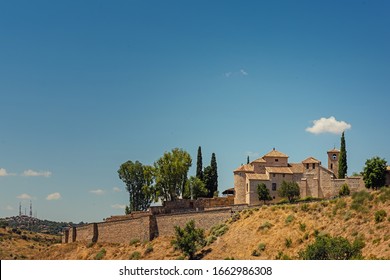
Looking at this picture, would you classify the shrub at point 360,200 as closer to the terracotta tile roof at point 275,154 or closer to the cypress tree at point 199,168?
the terracotta tile roof at point 275,154

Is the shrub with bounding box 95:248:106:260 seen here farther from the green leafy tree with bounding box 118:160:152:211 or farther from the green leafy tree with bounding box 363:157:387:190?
the green leafy tree with bounding box 363:157:387:190

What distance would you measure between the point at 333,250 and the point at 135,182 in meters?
34.2

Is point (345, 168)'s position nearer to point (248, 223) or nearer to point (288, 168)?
point (288, 168)

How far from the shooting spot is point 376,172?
50.9 m

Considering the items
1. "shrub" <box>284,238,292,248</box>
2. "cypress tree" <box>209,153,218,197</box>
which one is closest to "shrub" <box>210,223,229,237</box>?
"shrub" <box>284,238,292,248</box>

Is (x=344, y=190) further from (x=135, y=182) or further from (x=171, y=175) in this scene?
(x=135, y=182)

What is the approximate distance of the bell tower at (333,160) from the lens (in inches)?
2274

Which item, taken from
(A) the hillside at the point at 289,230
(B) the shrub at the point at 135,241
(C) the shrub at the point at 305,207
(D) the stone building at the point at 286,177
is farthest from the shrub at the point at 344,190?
(B) the shrub at the point at 135,241

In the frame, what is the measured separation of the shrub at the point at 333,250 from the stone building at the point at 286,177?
53.4 ft

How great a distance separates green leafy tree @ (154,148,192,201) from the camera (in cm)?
5981

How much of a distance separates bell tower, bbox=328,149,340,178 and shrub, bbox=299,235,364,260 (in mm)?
20135

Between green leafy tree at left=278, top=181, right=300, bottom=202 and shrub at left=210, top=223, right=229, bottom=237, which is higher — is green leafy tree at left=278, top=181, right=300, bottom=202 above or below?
above

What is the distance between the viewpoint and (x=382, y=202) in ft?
145

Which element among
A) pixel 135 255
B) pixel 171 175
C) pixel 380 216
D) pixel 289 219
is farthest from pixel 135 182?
pixel 380 216
